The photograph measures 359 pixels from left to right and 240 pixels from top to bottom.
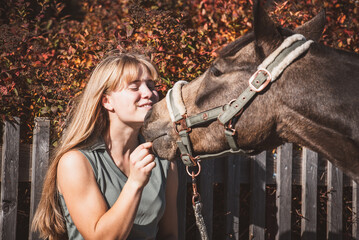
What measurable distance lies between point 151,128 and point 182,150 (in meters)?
0.24

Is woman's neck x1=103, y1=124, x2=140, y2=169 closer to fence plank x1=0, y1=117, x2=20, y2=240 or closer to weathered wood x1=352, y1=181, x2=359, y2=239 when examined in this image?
fence plank x1=0, y1=117, x2=20, y2=240

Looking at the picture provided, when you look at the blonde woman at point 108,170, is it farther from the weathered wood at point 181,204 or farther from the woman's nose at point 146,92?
the weathered wood at point 181,204

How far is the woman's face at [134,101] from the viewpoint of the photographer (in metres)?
2.57

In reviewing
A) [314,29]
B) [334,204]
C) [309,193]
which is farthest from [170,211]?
[334,204]

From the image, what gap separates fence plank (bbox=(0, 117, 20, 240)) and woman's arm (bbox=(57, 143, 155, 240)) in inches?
18.9

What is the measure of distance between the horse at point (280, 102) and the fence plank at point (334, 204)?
90.9 inches

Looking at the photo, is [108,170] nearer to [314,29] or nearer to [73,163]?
[73,163]

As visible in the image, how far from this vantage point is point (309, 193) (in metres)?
4.01

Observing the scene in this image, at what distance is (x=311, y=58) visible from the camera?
80.6 inches

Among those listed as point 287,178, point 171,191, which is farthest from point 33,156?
point 287,178

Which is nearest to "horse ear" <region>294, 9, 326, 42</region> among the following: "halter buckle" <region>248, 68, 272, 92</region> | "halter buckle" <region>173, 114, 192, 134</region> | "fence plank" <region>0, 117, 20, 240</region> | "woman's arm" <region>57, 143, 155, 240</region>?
"halter buckle" <region>248, 68, 272, 92</region>

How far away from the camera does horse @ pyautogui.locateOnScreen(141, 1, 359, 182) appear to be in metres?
1.97

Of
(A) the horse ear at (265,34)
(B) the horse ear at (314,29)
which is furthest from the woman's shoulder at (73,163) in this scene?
(B) the horse ear at (314,29)

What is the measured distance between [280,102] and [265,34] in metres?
0.38
